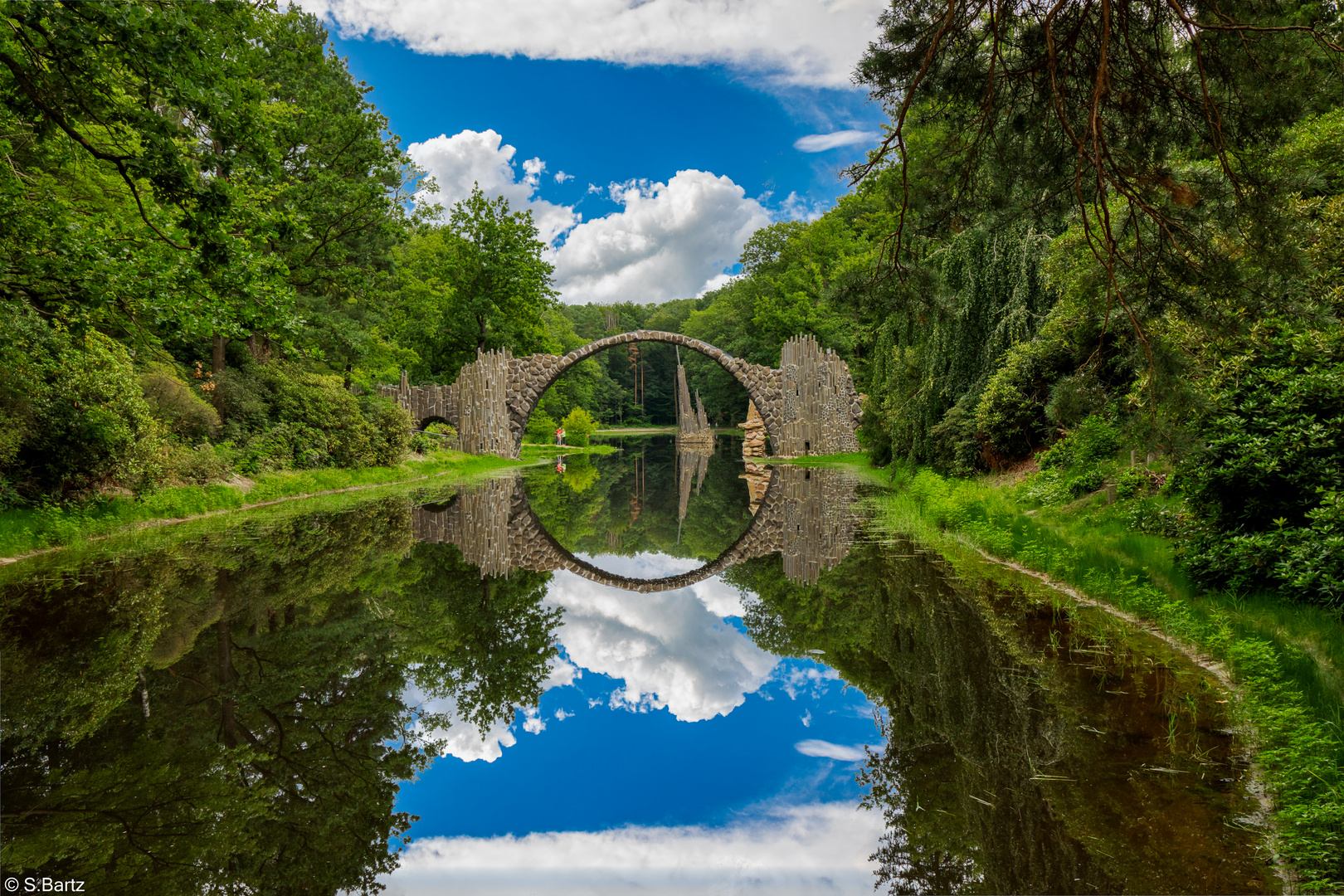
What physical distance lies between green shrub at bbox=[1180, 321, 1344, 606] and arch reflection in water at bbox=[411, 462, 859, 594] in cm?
317

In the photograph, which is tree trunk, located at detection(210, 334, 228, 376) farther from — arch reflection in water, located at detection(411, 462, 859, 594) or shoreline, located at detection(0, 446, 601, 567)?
arch reflection in water, located at detection(411, 462, 859, 594)

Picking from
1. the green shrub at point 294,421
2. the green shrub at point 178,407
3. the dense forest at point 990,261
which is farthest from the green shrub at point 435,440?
the green shrub at point 178,407

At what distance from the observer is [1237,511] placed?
15.3 feet

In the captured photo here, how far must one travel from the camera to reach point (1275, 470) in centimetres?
428

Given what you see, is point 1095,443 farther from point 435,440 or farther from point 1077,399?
point 435,440

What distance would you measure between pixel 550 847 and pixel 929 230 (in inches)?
194

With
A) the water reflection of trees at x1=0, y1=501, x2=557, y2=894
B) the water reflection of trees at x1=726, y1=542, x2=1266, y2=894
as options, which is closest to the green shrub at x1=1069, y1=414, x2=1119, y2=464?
the water reflection of trees at x1=726, y1=542, x2=1266, y2=894

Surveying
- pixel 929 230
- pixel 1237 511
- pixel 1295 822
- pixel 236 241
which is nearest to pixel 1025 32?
pixel 929 230

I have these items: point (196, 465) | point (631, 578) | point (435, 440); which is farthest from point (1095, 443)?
point (435, 440)

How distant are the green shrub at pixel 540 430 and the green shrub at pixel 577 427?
2.99 feet

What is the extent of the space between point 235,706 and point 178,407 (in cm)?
1111

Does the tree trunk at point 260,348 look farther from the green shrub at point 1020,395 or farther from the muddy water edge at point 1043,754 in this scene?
the muddy water edge at point 1043,754

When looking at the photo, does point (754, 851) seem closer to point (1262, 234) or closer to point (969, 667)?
point (969, 667)

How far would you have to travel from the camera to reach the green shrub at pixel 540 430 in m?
Result: 42.8
